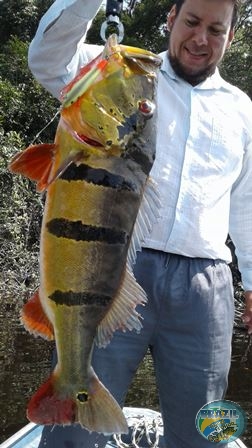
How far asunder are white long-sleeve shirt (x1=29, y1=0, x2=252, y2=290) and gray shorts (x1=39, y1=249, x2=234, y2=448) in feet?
0.31

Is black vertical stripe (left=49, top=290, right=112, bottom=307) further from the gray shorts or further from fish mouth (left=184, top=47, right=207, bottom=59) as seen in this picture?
fish mouth (left=184, top=47, right=207, bottom=59)

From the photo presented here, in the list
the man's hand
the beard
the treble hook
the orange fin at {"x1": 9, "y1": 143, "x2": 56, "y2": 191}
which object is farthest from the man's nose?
the man's hand

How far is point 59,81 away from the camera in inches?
99.0

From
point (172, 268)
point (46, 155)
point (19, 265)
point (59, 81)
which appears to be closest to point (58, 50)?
point (59, 81)

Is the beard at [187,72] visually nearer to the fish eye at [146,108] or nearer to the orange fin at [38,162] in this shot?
the fish eye at [146,108]

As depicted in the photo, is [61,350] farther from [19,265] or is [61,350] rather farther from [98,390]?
[19,265]

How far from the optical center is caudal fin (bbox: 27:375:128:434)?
2.17m

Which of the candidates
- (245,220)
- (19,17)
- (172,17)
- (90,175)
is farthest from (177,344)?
(19,17)

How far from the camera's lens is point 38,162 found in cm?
203

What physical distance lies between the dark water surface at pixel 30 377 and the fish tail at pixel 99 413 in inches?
187

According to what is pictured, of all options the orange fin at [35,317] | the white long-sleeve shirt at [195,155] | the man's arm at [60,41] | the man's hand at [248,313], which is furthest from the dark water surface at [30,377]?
the man's arm at [60,41]

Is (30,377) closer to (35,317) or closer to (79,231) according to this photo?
(35,317)

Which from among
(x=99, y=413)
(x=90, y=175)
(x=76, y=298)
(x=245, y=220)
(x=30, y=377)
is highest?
(x=90, y=175)

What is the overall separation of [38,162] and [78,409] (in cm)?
80
